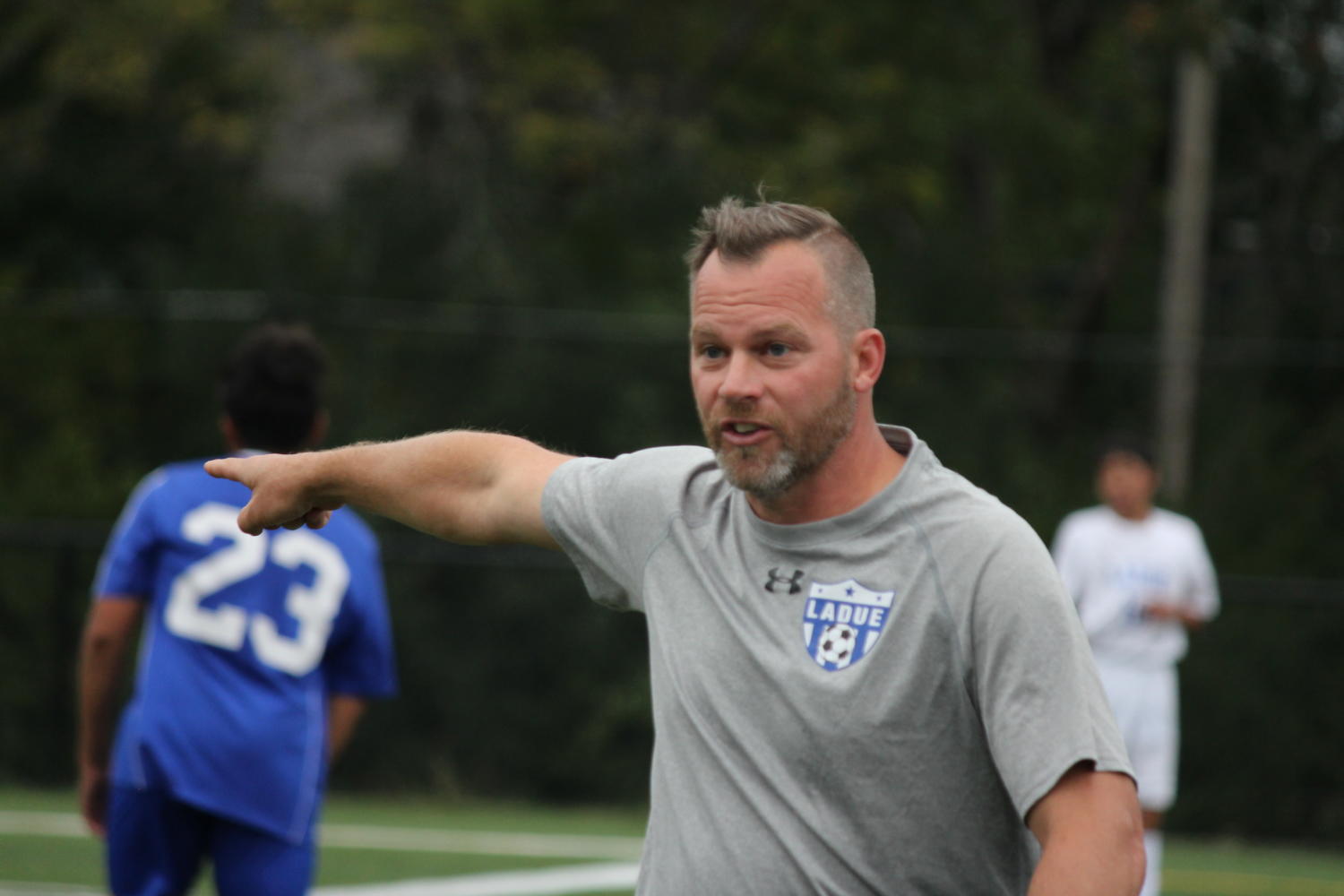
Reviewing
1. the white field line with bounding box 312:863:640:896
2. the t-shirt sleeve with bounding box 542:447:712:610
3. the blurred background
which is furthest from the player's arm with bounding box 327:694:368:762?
the blurred background

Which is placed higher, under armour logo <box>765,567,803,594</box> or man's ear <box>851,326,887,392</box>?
man's ear <box>851,326,887,392</box>

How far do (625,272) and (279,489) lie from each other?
14599mm

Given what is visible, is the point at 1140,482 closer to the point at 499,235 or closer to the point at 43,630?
the point at 43,630

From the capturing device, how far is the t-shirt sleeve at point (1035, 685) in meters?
2.83

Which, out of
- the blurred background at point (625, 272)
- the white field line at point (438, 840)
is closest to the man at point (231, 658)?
the white field line at point (438, 840)

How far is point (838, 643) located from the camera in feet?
10.1

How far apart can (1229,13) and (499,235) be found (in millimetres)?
7050

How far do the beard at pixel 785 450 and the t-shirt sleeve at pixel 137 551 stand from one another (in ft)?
8.79

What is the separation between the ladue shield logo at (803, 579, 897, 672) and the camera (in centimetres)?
305

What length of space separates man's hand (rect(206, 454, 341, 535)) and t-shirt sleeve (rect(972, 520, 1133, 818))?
54.3 inches

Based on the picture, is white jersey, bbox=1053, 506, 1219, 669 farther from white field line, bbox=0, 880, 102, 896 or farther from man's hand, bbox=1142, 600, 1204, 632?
white field line, bbox=0, 880, 102, 896

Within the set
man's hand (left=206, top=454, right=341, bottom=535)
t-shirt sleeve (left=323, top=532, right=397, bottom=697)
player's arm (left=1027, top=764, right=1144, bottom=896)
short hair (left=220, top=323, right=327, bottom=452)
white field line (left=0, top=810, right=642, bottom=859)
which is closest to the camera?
player's arm (left=1027, top=764, right=1144, bottom=896)

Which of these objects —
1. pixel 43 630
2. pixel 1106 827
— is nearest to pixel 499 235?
pixel 43 630

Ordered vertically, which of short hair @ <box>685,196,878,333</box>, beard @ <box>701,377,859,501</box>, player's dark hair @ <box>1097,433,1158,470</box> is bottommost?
beard @ <box>701,377,859,501</box>
